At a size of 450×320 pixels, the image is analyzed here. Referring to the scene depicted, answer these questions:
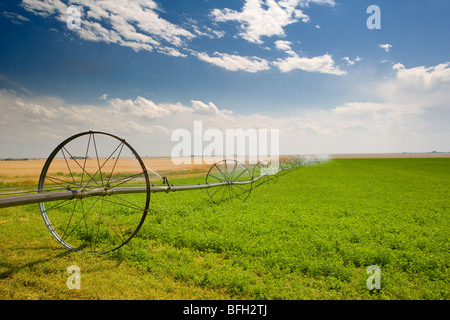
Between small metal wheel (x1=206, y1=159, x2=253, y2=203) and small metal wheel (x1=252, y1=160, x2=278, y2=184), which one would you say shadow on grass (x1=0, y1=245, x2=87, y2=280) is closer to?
small metal wheel (x1=206, y1=159, x2=253, y2=203)

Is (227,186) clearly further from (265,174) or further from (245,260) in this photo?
(245,260)

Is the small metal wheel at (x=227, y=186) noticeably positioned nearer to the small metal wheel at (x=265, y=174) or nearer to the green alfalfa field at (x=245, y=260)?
the small metal wheel at (x=265, y=174)

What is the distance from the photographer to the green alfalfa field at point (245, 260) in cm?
510

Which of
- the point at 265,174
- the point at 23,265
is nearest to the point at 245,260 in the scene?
the point at 23,265

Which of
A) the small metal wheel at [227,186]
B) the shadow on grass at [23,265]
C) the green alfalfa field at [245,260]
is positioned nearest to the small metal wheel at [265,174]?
the small metal wheel at [227,186]

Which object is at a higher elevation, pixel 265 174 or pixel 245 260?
pixel 265 174

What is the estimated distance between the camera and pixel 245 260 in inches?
252

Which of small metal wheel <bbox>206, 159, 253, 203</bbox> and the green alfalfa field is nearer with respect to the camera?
the green alfalfa field

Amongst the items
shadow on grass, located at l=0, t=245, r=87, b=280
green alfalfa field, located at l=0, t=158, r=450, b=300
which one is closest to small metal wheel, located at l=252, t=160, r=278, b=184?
green alfalfa field, located at l=0, t=158, r=450, b=300

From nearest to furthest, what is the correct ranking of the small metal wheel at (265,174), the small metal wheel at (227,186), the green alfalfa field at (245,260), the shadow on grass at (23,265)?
the green alfalfa field at (245,260) → the shadow on grass at (23,265) → the small metal wheel at (227,186) → the small metal wheel at (265,174)

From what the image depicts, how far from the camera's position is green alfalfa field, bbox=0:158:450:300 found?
5.10m

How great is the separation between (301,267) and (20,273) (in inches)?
256

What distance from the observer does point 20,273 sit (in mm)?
5801
